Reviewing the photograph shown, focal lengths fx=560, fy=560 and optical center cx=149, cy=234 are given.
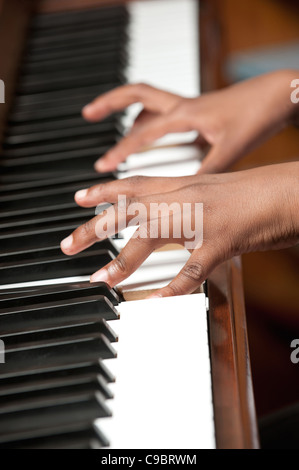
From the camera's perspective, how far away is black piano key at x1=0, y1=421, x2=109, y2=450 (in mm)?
671

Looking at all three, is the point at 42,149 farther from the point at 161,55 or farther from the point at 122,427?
the point at 122,427

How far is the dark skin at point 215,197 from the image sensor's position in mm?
896

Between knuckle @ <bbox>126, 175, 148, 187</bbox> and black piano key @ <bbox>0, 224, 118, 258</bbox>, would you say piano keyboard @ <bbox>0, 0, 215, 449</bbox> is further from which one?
knuckle @ <bbox>126, 175, 148, 187</bbox>

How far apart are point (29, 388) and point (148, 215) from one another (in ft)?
1.13

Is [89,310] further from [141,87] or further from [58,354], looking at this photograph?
[141,87]

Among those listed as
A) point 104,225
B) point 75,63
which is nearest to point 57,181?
point 104,225

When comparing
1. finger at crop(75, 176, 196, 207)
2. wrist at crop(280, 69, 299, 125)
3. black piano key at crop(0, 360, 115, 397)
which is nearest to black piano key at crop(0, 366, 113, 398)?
black piano key at crop(0, 360, 115, 397)

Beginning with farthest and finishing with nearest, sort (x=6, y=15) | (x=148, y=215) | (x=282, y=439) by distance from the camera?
(x=6, y=15) → (x=282, y=439) → (x=148, y=215)

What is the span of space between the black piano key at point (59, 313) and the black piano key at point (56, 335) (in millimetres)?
21

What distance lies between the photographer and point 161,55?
1.61 m

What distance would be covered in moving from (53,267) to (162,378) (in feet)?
1.00

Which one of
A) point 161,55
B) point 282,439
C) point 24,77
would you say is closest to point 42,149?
point 24,77
